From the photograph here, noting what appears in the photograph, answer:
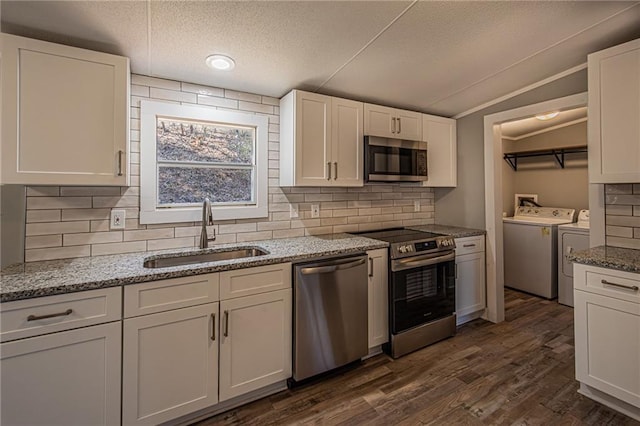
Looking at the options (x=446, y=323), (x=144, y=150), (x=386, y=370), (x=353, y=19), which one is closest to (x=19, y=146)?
(x=144, y=150)

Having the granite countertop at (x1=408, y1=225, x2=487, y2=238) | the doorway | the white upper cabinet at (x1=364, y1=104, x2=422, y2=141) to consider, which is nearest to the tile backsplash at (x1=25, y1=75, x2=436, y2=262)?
the granite countertop at (x1=408, y1=225, x2=487, y2=238)

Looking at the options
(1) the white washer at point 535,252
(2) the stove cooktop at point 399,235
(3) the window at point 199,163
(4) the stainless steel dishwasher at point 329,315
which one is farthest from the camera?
(1) the white washer at point 535,252

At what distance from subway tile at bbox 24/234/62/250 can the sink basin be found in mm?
510

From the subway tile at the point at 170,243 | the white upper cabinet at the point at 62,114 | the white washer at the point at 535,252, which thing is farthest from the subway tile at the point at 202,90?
the white washer at the point at 535,252

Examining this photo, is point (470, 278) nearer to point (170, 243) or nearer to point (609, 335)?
point (609, 335)

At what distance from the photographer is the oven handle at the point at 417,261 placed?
2326 millimetres

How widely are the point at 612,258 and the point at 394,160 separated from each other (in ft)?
5.26

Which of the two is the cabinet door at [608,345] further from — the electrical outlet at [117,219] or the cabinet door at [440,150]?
the electrical outlet at [117,219]

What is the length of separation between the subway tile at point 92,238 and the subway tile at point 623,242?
3392 millimetres

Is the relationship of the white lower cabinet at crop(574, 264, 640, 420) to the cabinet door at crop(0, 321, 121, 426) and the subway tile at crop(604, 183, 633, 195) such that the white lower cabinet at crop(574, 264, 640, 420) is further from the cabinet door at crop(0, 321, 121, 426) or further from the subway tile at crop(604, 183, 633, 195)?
the cabinet door at crop(0, 321, 121, 426)

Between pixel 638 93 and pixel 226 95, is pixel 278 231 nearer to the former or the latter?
pixel 226 95

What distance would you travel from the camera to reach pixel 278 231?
2.56 meters

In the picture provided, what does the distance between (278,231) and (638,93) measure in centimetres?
255

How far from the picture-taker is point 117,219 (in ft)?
6.44
